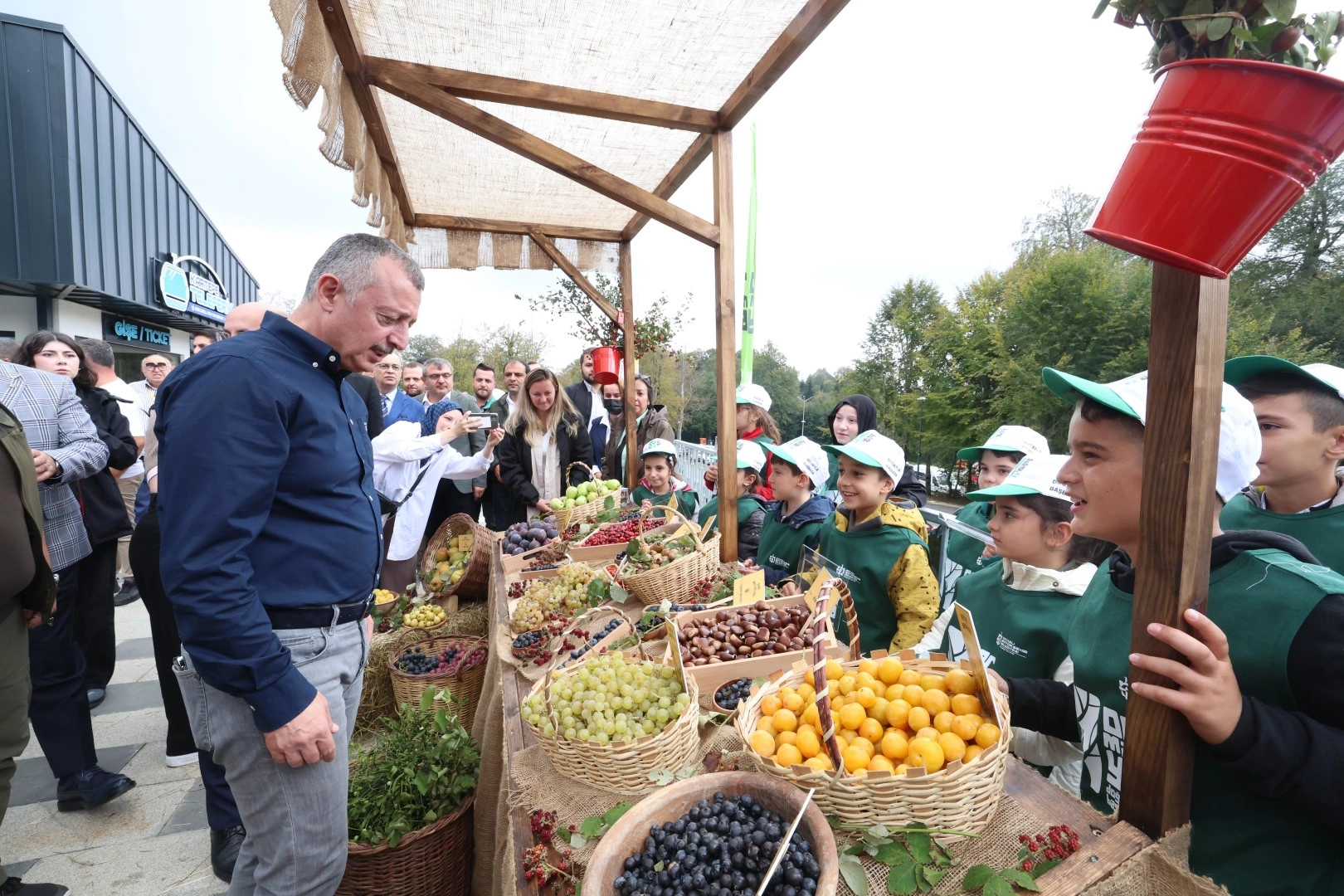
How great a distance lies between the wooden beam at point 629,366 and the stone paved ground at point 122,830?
3.59 meters

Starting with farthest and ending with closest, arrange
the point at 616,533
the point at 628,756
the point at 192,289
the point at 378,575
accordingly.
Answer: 1. the point at 192,289
2. the point at 616,533
3. the point at 378,575
4. the point at 628,756

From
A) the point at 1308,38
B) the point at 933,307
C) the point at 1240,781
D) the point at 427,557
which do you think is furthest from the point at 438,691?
the point at 933,307

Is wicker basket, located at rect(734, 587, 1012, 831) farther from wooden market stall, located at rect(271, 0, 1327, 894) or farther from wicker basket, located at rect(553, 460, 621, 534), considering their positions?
wicker basket, located at rect(553, 460, 621, 534)

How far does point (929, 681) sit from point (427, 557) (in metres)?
3.82

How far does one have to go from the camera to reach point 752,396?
479cm

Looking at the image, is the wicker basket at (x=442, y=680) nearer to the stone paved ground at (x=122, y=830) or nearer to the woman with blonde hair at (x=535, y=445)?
the stone paved ground at (x=122, y=830)

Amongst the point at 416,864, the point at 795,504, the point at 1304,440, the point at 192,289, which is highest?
the point at 192,289

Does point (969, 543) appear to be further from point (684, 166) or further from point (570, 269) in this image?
point (570, 269)

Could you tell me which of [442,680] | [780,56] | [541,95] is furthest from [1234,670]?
[541,95]

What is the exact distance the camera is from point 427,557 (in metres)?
4.42

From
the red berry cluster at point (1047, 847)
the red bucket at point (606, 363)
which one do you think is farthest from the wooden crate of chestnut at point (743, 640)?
the red bucket at point (606, 363)

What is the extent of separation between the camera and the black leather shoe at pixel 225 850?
258 centimetres

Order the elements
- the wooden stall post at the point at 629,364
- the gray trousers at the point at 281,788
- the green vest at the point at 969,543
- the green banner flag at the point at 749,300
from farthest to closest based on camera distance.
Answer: the wooden stall post at the point at 629,364 → the green banner flag at the point at 749,300 → the green vest at the point at 969,543 → the gray trousers at the point at 281,788

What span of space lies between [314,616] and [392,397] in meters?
3.74
